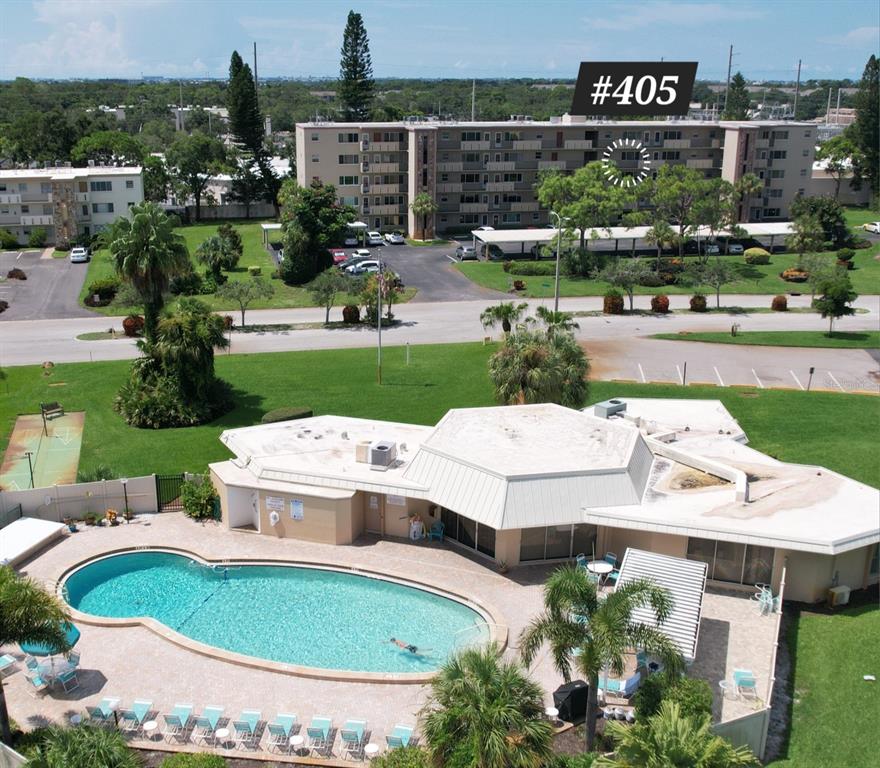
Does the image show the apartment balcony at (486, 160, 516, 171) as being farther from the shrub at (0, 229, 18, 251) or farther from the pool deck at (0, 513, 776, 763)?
the pool deck at (0, 513, 776, 763)

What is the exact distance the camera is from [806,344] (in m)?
61.4

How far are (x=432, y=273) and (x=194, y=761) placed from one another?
62.3 meters

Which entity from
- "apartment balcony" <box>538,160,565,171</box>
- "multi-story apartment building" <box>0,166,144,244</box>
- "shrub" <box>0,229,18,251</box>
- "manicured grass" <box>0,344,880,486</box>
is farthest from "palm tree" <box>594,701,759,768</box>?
"shrub" <box>0,229,18,251</box>

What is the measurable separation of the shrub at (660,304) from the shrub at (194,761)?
53595mm

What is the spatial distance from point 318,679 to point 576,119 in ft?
271

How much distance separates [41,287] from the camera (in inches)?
3017

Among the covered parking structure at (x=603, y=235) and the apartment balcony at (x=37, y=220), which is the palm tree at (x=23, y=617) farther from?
the apartment balcony at (x=37, y=220)

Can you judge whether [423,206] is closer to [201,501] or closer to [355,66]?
[355,66]

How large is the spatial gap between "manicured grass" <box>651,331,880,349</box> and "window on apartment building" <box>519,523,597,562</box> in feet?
105

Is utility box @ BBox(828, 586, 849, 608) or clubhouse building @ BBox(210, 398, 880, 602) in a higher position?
clubhouse building @ BBox(210, 398, 880, 602)

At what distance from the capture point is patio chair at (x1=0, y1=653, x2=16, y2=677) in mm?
26531

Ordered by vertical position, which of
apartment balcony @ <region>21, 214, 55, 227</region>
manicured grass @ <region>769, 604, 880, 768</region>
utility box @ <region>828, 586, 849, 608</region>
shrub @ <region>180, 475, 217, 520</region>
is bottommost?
manicured grass @ <region>769, 604, 880, 768</region>

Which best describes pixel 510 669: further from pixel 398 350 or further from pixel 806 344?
pixel 806 344

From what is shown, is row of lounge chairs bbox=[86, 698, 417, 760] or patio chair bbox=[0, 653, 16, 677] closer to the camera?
row of lounge chairs bbox=[86, 698, 417, 760]
